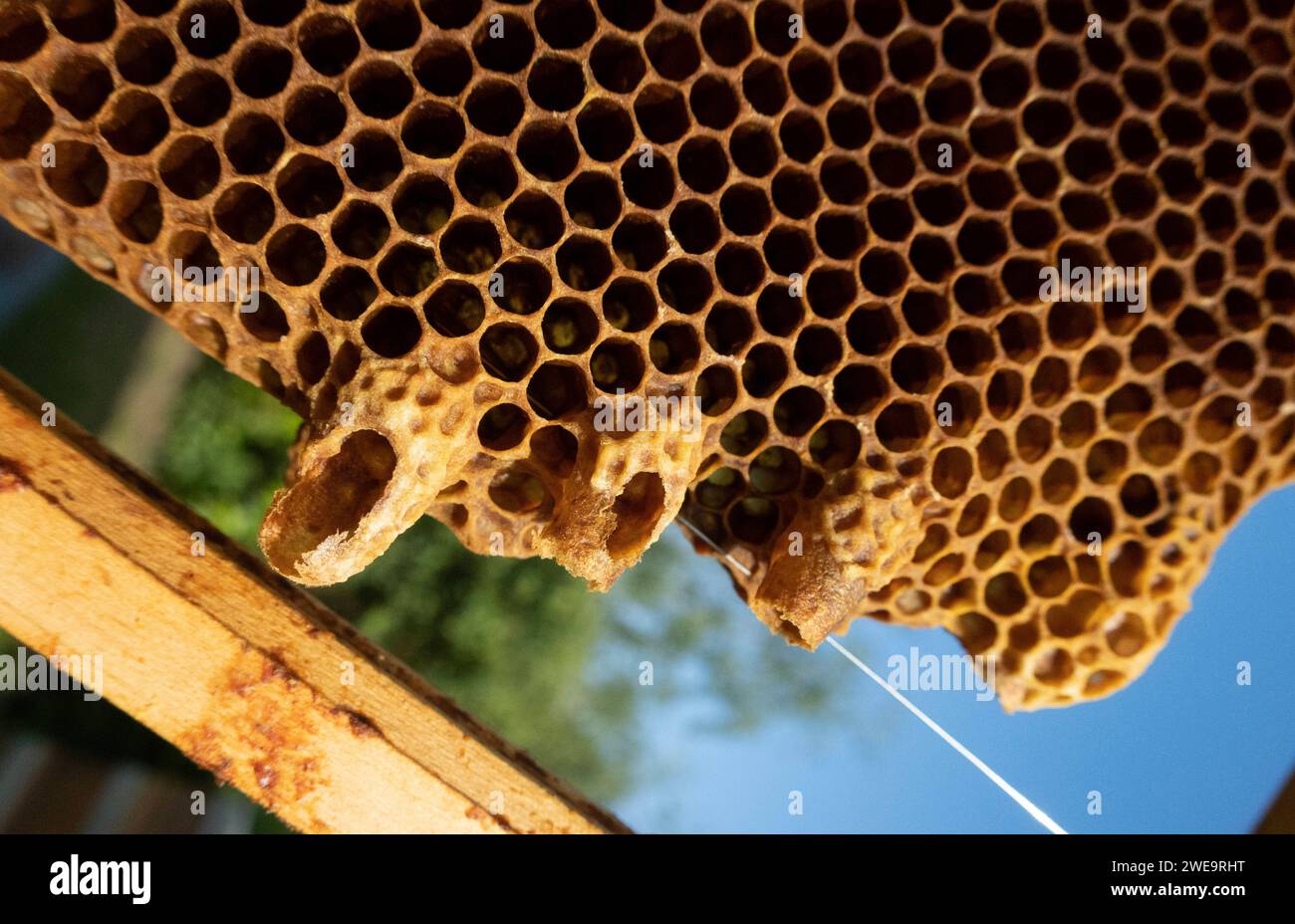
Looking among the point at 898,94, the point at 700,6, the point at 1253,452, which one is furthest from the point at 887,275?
the point at 1253,452

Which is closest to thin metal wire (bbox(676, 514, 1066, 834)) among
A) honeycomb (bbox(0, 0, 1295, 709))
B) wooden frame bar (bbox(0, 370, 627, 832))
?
honeycomb (bbox(0, 0, 1295, 709))

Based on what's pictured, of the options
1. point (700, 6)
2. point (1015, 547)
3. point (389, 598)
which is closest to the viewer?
point (700, 6)

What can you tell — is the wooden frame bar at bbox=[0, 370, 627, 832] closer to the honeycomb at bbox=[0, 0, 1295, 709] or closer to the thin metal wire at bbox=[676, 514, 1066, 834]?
the honeycomb at bbox=[0, 0, 1295, 709]

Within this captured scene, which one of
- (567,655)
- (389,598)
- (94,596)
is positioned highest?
(94,596)

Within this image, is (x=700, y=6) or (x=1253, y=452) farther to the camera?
(x=1253, y=452)

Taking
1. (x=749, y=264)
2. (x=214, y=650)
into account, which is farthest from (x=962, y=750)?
(x=214, y=650)

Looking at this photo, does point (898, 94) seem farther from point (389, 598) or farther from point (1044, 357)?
point (389, 598)

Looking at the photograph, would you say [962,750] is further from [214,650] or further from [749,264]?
[214,650]

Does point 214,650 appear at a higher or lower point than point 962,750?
higher
